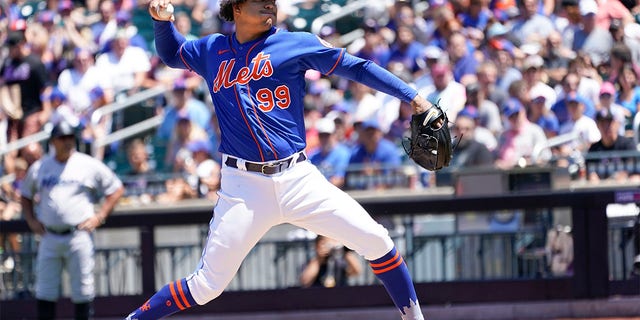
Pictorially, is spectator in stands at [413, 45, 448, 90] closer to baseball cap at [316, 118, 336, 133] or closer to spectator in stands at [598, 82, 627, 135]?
baseball cap at [316, 118, 336, 133]

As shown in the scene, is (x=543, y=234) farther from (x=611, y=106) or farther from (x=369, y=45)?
(x=369, y=45)

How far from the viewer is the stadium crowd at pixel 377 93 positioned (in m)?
10.4

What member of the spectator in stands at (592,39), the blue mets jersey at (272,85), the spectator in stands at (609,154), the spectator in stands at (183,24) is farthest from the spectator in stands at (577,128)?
the blue mets jersey at (272,85)

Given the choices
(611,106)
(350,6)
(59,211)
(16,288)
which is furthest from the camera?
(350,6)

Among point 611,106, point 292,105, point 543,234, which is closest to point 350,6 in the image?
point 611,106

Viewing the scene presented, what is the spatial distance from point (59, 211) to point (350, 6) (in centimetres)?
598

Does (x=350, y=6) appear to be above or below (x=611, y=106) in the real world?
above

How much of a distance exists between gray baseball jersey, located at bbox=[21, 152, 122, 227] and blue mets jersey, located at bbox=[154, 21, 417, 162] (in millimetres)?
2898

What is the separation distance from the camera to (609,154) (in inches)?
378

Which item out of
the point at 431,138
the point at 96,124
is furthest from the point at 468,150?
the point at 431,138

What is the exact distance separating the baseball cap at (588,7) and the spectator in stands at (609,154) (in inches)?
65.1

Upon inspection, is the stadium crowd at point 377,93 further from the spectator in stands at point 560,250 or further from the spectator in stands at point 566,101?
the spectator in stands at point 560,250

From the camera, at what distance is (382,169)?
9.92 m

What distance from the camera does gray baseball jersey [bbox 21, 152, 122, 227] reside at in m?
8.47
